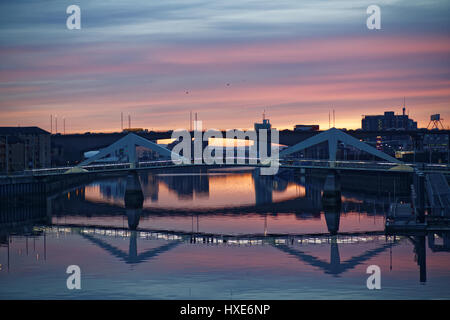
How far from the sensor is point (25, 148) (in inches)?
6019

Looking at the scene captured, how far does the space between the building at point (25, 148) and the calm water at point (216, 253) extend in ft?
170

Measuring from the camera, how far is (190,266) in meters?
A: 49.0

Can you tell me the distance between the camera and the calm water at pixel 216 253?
41.5m

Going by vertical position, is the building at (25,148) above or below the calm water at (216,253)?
above

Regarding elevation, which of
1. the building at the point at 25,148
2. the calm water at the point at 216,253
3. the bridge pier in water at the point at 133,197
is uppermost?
the building at the point at 25,148

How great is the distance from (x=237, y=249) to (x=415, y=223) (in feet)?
52.6

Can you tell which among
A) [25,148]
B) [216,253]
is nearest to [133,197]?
[216,253]

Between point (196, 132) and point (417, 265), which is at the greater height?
point (196, 132)

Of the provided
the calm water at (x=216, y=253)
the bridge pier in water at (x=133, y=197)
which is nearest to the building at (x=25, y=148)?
the bridge pier in water at (x=133, y=197)

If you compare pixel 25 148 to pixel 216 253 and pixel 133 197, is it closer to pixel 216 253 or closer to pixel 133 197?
pixel 133 197

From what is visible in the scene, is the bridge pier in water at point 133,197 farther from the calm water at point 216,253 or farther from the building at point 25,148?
the building at point 25,148

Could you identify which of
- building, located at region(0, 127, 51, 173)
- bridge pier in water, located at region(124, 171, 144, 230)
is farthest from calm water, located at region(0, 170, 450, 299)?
building, located at region(0, 127, 51, 173)

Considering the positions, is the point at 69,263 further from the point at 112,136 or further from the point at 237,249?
the point at 112,136
